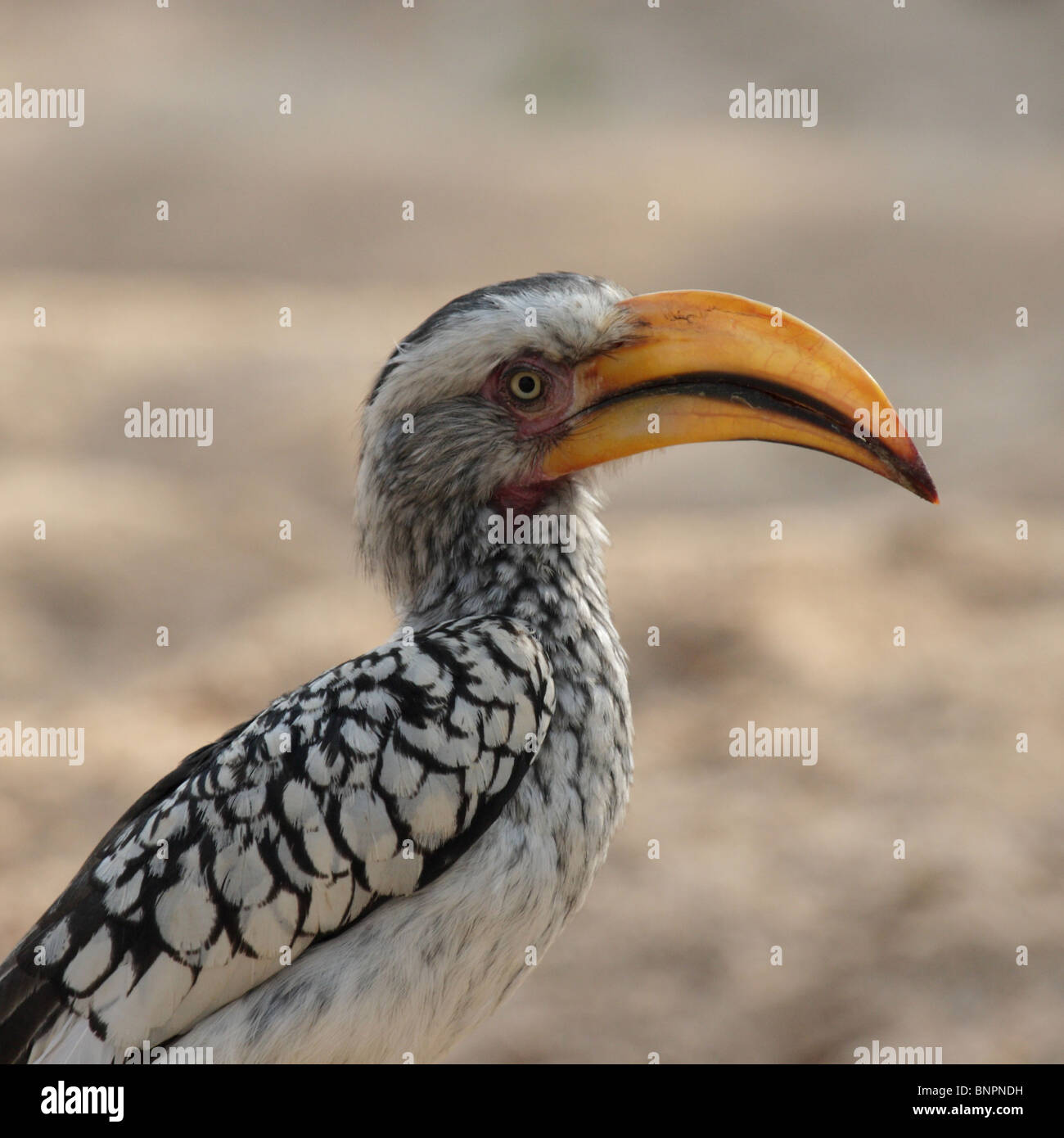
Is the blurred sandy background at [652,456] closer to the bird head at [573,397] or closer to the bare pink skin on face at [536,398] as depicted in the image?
the bird head at [573,397]

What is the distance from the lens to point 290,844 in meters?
3.24

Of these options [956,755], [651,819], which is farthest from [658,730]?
[956,755]

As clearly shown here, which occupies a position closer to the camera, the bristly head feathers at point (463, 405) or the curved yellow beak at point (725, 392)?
the curved yellow beak at point (725, 392)

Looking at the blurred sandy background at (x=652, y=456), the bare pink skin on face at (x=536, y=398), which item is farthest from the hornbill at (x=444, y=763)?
the blurred sandy background at (x=652, y=456)

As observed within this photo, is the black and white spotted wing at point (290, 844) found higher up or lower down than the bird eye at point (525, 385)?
lower down

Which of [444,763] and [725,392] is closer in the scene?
[444,763]

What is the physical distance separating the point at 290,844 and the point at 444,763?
409mm

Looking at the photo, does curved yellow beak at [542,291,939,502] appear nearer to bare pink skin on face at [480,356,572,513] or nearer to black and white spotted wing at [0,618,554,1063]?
bare pink skin on face at [480,356,572,513]

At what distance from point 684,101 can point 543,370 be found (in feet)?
48.3

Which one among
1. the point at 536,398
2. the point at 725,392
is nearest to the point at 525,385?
the point at 536,398

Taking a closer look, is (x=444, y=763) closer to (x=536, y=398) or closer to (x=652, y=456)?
(x=536, y=398)

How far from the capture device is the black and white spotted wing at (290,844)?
10.6 ft

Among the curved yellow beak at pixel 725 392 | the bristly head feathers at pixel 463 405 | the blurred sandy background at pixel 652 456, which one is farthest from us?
the blurred sandy background at pixel 652 456

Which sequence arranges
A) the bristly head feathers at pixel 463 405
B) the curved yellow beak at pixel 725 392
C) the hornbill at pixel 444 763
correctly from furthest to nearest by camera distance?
the bristly head feathers at pixel 463 405 → the curved yellow beak at pixel 725 392 → the hornbill at pixel 444 763
